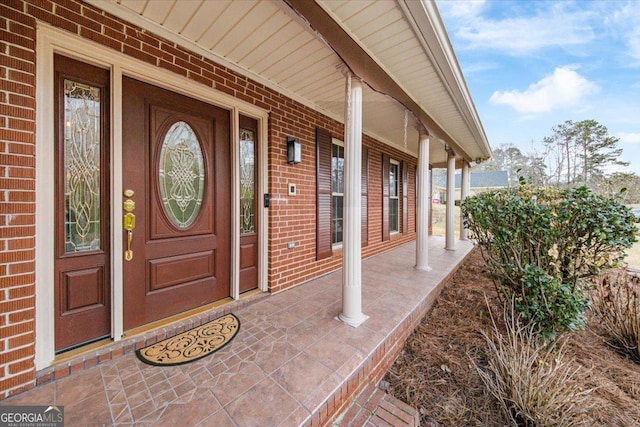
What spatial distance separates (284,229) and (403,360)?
1.93 meters

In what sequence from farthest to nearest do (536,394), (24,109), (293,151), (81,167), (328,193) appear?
1. (328,193)
2. (293,151)
3. (81,167)
4. (536,394)
5. (24,109)

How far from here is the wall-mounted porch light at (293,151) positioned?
2.97 metres

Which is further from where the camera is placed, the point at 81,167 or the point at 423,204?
the point at 423,204

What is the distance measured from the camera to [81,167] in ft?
5.68

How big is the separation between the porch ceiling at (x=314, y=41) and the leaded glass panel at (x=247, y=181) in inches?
28.1

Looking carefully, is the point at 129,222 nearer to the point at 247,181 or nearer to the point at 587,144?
the point at 247,181

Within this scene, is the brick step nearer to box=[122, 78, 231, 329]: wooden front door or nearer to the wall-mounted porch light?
box=[122, 78, 231, 329]: wooden front door

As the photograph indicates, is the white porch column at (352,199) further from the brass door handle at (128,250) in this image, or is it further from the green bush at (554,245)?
the brass door handle at (128,250)

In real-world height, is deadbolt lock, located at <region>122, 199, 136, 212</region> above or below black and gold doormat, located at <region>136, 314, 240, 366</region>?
above

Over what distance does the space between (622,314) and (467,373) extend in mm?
1967

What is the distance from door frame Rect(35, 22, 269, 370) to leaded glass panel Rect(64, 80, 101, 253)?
12cm

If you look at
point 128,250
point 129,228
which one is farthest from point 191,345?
point 129,228

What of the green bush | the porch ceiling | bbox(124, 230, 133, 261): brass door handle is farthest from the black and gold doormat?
the green bush

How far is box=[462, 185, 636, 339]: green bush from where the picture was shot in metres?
2.10
